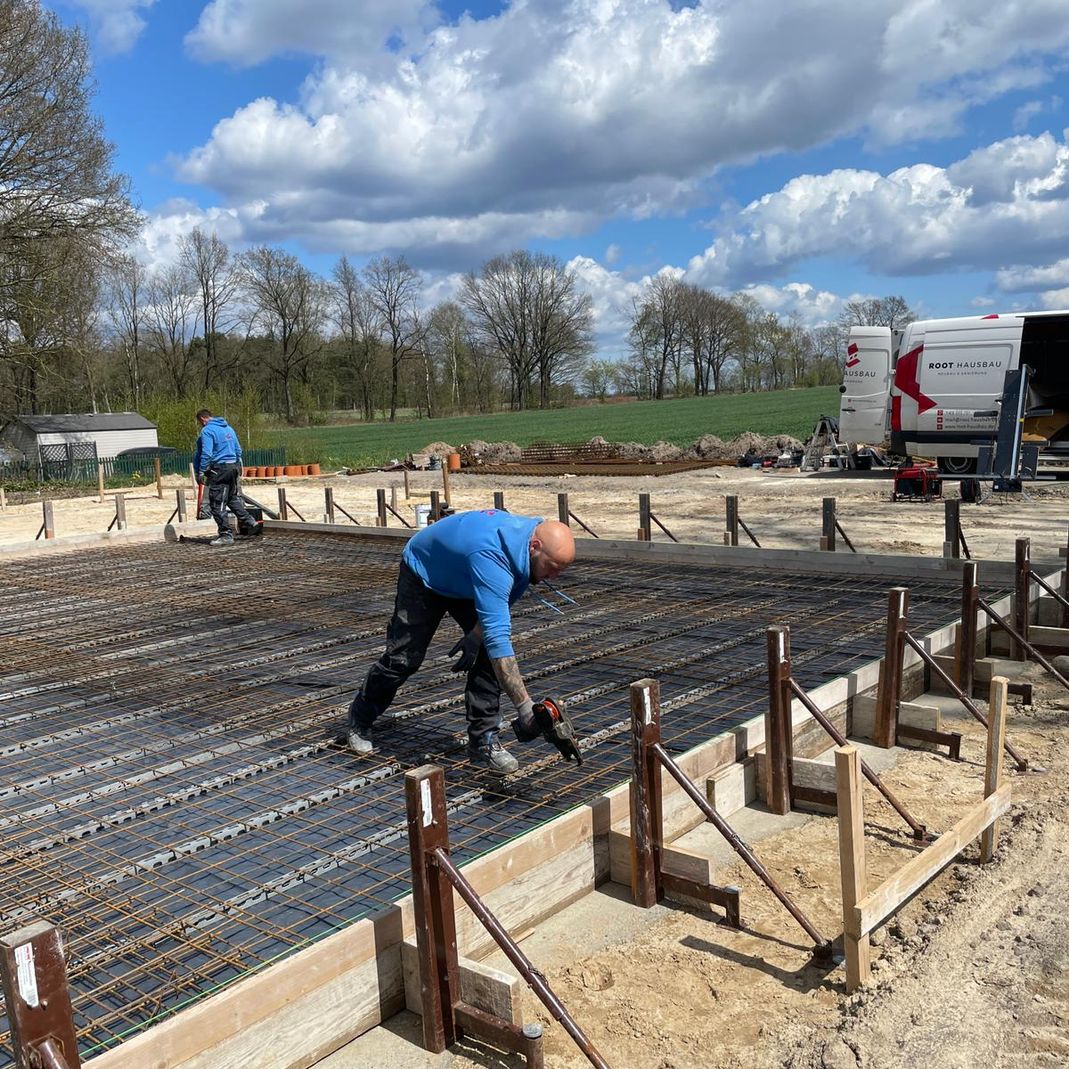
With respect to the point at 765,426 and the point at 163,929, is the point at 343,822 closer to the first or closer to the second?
the point at 163,929

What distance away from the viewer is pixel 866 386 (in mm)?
16109

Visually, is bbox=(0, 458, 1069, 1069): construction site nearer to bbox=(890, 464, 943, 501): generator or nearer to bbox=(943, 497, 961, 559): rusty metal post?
bbox=(943, 497, 961, 559): rusty metal post

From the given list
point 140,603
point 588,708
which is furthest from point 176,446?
point 588,708

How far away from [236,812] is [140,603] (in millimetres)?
4672

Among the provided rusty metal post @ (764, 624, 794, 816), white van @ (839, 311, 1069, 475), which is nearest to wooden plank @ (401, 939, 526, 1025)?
rusty metal post @ (764, 624, 794, 816)

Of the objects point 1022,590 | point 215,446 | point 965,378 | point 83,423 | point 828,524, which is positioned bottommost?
point 1022,590

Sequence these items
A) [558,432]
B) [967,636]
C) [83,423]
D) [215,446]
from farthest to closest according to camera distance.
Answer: [558,432]
[83,423]
[215,446]
[967,636]

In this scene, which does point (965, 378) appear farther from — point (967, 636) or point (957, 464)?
point (967, 636)

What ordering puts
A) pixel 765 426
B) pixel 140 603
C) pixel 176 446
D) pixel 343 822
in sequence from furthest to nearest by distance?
pixel 765 426 < pixel 176 446 < pixel 140 603 < pixel 343 822

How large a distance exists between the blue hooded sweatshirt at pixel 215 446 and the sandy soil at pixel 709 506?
477 centimetres

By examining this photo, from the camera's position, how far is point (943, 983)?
2.84m

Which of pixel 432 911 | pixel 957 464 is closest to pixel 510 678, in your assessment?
pixel 432 911

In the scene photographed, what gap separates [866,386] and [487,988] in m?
15.1

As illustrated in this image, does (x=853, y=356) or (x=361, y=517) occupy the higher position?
(x=853, y=356)
